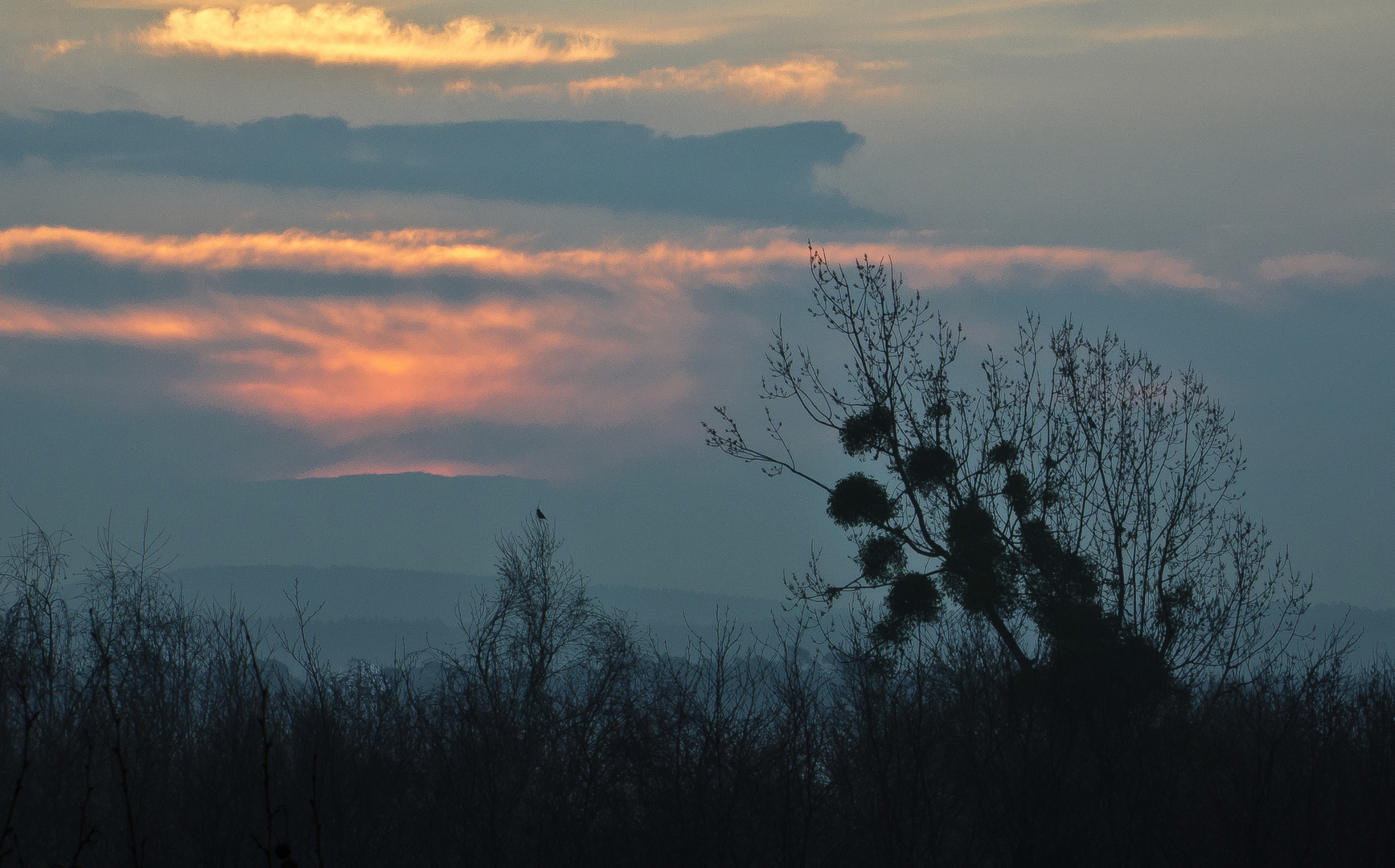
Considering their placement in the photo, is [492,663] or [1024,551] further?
[492,663]

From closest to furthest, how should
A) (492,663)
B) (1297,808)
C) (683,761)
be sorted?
1. (1297,808)
2. (683,761)
3. (492,663)

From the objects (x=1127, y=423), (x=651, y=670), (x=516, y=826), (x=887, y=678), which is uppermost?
(x=1127, y=423)

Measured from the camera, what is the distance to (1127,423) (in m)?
26.7

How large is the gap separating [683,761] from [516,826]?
3913mm

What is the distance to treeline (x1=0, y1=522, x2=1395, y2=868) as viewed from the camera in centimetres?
1889

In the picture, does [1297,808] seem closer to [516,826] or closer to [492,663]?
[516,826]

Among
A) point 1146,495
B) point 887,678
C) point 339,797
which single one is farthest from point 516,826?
point 1146,495

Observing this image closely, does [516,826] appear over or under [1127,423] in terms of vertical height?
under

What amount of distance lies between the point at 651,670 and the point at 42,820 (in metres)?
13.5

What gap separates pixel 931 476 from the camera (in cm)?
2366

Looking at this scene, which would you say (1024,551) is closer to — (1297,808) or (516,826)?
(1297,808)

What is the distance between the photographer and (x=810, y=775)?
1984 centimetres

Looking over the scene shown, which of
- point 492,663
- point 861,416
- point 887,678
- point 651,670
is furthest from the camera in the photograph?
point 492,663

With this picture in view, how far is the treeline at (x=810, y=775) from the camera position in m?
18.9
